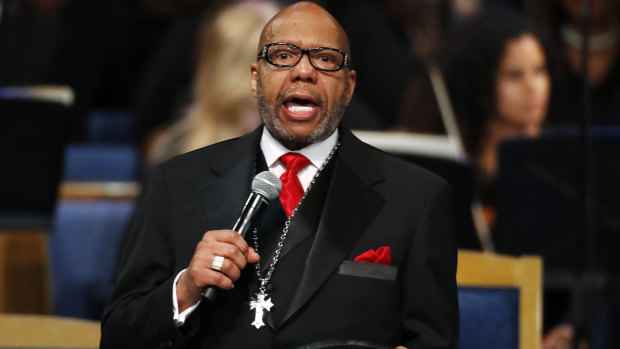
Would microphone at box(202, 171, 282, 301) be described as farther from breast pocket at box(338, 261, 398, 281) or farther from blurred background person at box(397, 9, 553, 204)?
blurred background person at box(397, 9, 553, 204)

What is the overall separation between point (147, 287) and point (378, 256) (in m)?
0.35

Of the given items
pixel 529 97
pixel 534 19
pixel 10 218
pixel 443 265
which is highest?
pixel 534 19

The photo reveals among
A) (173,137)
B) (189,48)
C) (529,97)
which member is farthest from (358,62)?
(173,137)

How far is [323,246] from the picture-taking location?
1559 millimetres

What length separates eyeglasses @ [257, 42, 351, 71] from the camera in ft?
5.10

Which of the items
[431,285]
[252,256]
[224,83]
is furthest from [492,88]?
[252,256]

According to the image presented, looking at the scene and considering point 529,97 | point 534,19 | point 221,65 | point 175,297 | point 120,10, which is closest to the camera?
point 175,297

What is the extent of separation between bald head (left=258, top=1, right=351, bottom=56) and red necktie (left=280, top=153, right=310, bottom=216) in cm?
18

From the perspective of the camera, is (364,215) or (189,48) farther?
(189,48)

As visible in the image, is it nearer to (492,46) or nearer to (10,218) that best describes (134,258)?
(10,218)

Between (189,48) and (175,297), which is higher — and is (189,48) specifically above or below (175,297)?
above

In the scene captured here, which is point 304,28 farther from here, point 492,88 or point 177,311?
point 492,88

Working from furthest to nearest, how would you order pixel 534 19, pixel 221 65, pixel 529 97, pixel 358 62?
pixel 358 62 < pixel 534 19 < pixel 529 97 < pixel 221 65

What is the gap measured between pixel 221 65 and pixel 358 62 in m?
1.57
